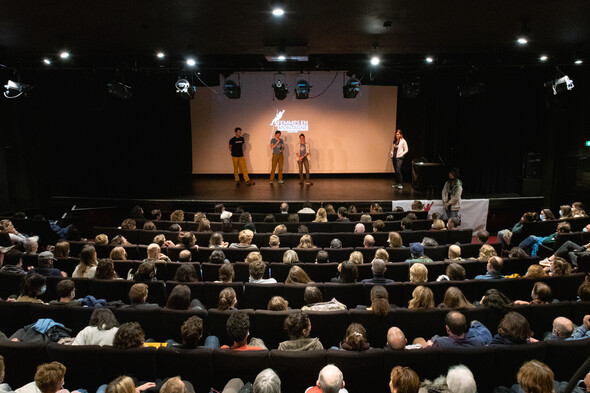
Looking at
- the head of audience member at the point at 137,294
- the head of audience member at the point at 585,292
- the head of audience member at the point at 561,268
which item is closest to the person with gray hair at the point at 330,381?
the head of audience member at the point at 137,294

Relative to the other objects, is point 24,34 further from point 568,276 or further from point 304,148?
point 568,276

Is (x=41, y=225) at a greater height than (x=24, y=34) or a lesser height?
lesser

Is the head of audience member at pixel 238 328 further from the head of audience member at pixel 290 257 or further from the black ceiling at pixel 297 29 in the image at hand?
the black ceiling at pixel 297 29

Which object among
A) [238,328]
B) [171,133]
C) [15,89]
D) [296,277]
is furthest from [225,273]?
[171,133]

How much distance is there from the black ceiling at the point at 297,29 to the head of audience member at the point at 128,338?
12.9ft

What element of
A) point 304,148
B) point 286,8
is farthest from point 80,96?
point 286,8

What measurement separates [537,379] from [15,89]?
10757mm

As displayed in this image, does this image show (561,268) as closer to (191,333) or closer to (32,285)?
(191,333)

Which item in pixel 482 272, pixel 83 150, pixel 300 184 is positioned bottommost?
pixel 482 272

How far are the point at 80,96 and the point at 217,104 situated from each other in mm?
4034

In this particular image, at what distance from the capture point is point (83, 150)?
40.1 ft

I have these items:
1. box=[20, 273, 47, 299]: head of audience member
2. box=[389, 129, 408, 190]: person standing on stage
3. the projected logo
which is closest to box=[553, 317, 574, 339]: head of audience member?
box=[20, 273, 47, 299]: head of audience member

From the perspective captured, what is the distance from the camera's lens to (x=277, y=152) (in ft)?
42.8

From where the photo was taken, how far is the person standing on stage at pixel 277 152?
1296 centimetres
